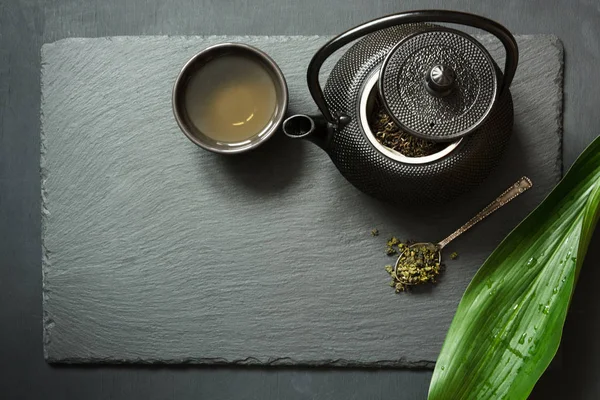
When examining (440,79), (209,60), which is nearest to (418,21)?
(440,79)

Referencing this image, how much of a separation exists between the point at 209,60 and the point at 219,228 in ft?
0.98

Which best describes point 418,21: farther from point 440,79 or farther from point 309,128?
point 309,128

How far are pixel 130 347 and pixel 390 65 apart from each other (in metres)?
0.70

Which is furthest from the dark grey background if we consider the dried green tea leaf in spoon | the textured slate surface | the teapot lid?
the teapot lid

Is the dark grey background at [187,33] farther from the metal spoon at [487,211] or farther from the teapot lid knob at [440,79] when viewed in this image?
the teapot lid knob at [440,79]

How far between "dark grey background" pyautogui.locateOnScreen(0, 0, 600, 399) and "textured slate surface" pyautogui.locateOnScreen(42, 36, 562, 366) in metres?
0.03

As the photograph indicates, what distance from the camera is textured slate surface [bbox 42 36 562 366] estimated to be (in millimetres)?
1257

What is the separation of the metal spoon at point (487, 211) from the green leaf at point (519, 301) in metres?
0.14

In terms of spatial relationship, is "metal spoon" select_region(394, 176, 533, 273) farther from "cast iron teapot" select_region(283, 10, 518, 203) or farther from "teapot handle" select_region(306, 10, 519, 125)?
"teapot handle" select_region(306, 10, 519, 125)

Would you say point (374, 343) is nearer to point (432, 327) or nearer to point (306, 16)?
point (432, 327)

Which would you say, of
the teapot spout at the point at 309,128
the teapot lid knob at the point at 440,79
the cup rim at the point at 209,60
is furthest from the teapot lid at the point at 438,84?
the cup rim at the point at 209,60

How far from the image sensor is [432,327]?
1.26 meters

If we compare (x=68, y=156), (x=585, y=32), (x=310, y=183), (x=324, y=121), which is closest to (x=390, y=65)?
(x=324, y=121)

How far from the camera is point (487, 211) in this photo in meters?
1.24
